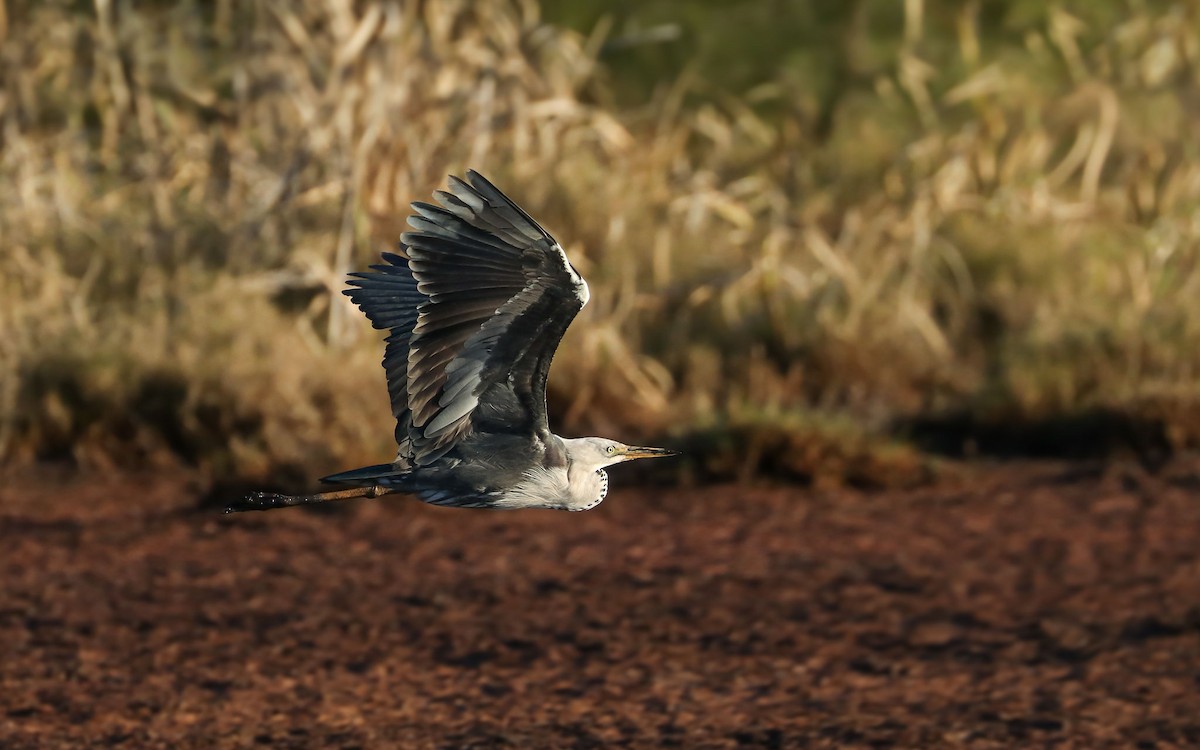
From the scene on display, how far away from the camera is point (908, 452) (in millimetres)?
7320

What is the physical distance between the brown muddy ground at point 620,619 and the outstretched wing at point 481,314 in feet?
4.42

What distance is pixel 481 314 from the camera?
3744mm

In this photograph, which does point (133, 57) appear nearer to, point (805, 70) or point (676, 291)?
point (676, 291)

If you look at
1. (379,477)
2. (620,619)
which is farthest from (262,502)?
(620,619)

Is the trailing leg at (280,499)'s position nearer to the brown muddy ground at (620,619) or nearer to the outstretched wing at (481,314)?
the outstretched wing at (481,314)

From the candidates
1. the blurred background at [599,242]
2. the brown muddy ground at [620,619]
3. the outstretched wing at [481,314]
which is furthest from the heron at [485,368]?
the blurred background at [599,242]

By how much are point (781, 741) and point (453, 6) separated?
4.59 metres

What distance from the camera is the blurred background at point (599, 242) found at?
7.28 metres

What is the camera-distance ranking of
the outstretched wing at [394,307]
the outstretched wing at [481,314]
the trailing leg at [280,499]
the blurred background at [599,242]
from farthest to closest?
Answer: the blurred background at [599,242]
the outstretched wing at [394,307]
the trailing leg at [280,499]
the outstretched wing at [481,314]

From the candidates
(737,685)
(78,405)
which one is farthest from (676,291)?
(737,685)

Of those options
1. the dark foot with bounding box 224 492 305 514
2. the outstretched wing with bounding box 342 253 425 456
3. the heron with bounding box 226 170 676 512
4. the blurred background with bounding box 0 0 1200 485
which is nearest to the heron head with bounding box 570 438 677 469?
the heron with bounding box 226 170 676 512

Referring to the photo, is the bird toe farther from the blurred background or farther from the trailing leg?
the blurred background

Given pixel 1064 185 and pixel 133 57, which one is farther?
pixel 1064 185

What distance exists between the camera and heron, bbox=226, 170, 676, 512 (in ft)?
11.9
